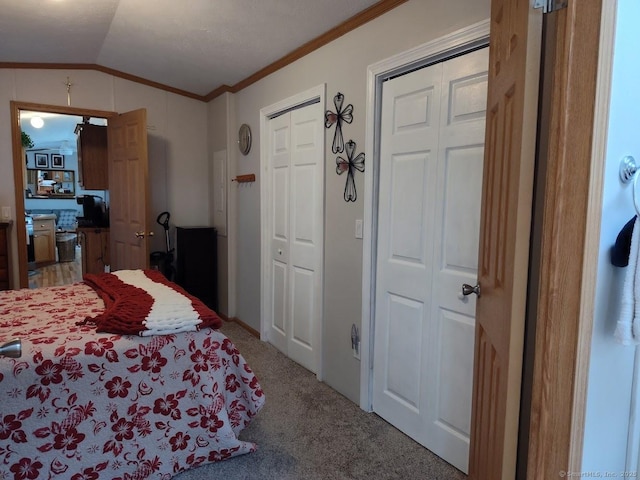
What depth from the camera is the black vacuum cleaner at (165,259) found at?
416cm

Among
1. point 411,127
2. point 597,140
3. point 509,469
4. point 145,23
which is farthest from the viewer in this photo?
point 145,23

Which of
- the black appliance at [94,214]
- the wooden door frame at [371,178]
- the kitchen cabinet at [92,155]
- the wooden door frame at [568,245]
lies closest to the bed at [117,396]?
the wooden door frame at [371,178]

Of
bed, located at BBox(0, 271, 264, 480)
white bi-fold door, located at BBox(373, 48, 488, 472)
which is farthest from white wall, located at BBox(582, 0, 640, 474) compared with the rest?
bed, located at BBox(0, 271, 264, 480)

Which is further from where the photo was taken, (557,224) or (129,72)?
(129,72)

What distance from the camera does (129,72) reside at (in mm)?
3922

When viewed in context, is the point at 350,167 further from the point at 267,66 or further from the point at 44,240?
the point at 44,240

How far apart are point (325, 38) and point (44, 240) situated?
6819 millimetres

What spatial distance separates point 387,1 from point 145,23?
1.79 m

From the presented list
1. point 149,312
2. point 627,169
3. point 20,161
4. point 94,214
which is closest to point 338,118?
point 149,312

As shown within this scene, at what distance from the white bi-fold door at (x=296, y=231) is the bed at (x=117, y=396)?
1.02 metres

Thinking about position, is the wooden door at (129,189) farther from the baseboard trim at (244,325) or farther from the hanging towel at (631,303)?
the hanging towel at (631,303)

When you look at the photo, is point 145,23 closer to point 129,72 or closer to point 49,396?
point 129,72

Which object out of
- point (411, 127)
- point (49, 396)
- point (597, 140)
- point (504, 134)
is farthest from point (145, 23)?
point (597, 140)

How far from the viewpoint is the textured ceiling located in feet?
7.98
